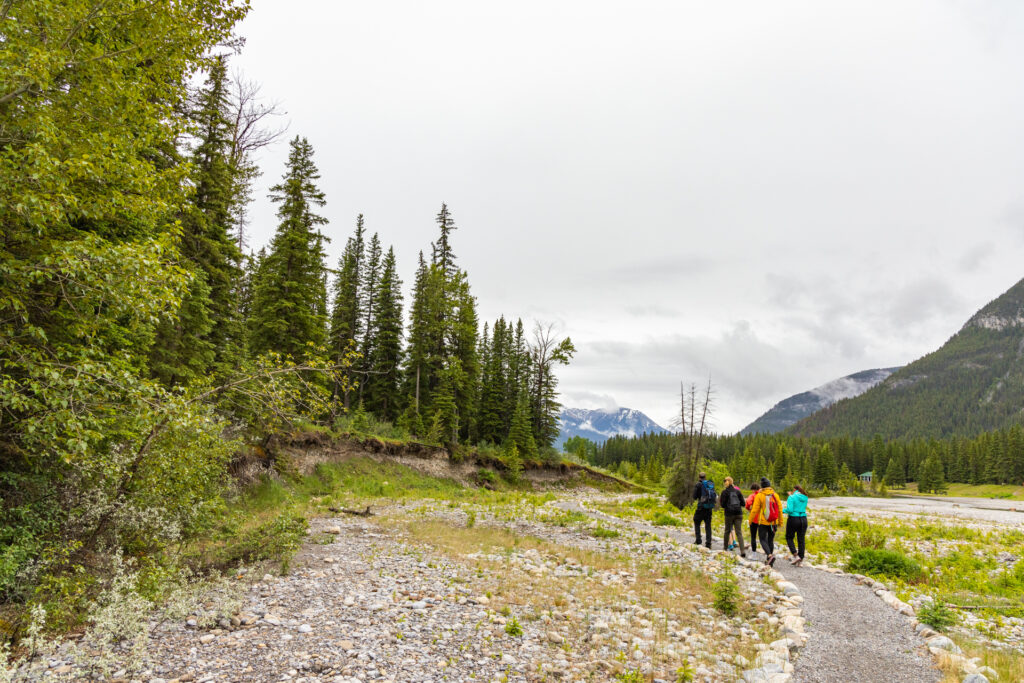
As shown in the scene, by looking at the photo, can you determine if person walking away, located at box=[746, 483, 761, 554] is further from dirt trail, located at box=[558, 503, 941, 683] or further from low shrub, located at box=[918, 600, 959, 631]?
low shrub, located at box=[918, 600, 959, 631]

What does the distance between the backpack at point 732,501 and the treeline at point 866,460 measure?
58882 millimetres

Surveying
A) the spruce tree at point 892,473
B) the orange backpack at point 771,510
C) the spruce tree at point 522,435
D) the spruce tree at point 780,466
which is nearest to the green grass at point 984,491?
the spruce tree at point 892,473

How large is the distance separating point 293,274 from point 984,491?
422ft

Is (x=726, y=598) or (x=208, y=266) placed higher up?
(x=208, y=266)

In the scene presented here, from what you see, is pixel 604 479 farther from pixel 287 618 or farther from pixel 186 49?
pixel 186 49

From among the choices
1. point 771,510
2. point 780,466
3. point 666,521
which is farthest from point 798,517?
point 780,466

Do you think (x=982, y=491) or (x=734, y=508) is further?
(x=982, y=491)

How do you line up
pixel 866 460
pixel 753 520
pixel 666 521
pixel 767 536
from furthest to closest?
1. pixel 866 460
2. pixel 666 521
3. pixel 753 520
4. pixel 767 536

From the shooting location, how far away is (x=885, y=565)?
46.2 feet

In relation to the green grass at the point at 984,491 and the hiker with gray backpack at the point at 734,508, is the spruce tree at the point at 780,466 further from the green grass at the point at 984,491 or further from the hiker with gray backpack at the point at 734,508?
the hiker with gray backpack at the point at 734,508

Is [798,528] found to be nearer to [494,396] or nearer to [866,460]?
[494,396]

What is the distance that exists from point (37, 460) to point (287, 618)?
211 inches

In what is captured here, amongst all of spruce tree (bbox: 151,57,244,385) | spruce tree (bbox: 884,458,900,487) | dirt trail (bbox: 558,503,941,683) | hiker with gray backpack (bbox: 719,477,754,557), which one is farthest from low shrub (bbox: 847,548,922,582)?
spruce tree (bbox: 884,458,900,487)

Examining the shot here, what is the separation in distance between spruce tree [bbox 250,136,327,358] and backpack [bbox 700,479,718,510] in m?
21.6
